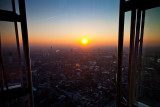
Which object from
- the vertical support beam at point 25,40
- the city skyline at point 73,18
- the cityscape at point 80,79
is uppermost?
the city skyline at point 73,18

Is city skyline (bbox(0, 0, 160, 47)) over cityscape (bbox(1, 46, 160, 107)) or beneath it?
over

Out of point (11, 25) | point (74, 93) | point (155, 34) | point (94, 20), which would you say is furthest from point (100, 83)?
point (11, 25)

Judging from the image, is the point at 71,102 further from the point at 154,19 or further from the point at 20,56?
the point at 154,19

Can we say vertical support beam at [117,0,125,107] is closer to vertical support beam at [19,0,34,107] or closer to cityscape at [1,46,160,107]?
cityscape at [1,46,160,107]

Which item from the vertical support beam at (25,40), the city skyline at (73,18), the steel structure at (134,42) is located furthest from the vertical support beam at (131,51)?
the vertical support beam at (25,40)

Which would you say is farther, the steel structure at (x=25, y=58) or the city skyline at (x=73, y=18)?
the city skyline at (x=73, y=18)

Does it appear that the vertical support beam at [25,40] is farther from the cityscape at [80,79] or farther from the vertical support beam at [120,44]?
the vertical support beam at [120,44]

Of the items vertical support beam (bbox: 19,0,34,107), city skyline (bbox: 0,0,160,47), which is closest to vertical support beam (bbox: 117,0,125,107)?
city skyline (bbox: 0,0,160,47)

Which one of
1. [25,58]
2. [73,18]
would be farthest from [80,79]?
[25,58]
